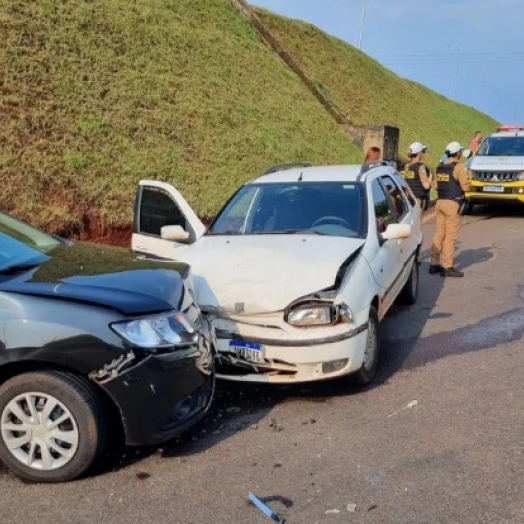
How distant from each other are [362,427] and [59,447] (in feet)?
6.02

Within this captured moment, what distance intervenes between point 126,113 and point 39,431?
838cm

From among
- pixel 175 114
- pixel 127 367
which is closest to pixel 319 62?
pixel 175 114

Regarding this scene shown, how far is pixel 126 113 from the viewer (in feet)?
35.4

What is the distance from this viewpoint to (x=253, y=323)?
14.0 feet

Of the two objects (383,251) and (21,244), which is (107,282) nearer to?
(21,244)

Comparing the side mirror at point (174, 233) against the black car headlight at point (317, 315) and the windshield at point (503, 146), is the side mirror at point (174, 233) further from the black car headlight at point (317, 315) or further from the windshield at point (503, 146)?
the windshield at point (503, 146)

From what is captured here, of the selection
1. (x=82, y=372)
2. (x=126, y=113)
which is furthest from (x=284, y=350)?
(x=126, y=113)

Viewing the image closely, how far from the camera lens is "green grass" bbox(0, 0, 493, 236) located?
28.9 feet

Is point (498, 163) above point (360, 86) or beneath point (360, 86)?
beneath

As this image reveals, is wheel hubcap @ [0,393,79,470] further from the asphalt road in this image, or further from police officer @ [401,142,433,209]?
police officer @ [401,142,433,209]

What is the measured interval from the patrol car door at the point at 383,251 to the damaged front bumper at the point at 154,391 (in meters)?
1.94

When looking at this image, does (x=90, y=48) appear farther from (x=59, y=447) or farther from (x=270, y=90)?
(x=59, y=447)

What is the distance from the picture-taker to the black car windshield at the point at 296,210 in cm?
535

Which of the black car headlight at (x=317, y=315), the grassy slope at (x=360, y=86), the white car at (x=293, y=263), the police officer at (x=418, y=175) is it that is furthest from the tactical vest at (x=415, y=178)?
the grassy slope at (x=360, y=86)
